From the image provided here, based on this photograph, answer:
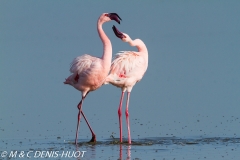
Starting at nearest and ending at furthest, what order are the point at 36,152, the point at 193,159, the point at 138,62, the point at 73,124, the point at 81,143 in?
the point at 193,159, the point at 36,152, the point at 81,143, the point at 138,62, the point at 73,124

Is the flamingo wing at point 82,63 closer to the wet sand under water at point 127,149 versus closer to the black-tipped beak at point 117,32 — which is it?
the black-tipped beak at point 117,32

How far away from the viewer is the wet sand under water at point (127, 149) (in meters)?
10.4

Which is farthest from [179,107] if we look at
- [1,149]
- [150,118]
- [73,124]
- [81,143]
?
[1,149]

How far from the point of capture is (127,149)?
36.8 ft

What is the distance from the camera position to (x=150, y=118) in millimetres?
14523

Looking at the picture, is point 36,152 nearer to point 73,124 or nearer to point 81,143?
point 81,143

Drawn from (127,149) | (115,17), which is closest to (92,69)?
(115,17)

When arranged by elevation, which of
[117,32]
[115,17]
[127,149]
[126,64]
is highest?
[115,17]

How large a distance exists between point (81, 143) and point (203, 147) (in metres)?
2.20

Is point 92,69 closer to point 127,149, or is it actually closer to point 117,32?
point 117,32

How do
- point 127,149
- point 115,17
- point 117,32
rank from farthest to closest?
1. point 117,32
2. point 115,17
3. point 127,149

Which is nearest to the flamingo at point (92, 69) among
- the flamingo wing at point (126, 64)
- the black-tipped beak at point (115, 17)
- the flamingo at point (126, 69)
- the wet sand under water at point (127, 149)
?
the black-tipped beak at point (115, 17)

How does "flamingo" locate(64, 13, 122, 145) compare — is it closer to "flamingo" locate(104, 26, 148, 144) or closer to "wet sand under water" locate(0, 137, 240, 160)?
"flamingo" locate(104, 26, 148, 144)

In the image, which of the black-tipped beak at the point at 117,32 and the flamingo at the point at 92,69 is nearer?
the flamingo at the point at 92,69
